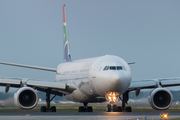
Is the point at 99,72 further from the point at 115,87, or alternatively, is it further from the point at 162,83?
the point at 162,83

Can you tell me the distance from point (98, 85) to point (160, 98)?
4231mm

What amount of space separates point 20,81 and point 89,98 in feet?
16.1

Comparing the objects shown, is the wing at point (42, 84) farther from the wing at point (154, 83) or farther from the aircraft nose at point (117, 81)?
the aircraft nose at point (117, 81)

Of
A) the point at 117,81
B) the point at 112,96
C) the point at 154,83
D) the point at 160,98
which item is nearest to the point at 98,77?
the point at 112,96

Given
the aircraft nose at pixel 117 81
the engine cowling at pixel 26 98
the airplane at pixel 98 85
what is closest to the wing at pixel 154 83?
the airplane at pixel 98 85

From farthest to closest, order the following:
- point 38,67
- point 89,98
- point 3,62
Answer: point 38,67 < point 3,62 < point 89,98

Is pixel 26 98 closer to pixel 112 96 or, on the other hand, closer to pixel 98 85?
pixel 98 85

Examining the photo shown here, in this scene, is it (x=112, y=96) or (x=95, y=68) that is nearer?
(x=112, y=96)

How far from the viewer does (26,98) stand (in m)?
25.0

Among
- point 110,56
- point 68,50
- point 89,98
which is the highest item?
point 68,50

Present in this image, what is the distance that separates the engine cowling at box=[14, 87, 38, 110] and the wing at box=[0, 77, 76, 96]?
1.22 meters

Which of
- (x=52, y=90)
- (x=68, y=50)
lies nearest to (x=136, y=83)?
(x=52, y=90)

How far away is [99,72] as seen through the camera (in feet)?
79.6

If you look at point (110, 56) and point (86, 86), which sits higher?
point (110, 56)
